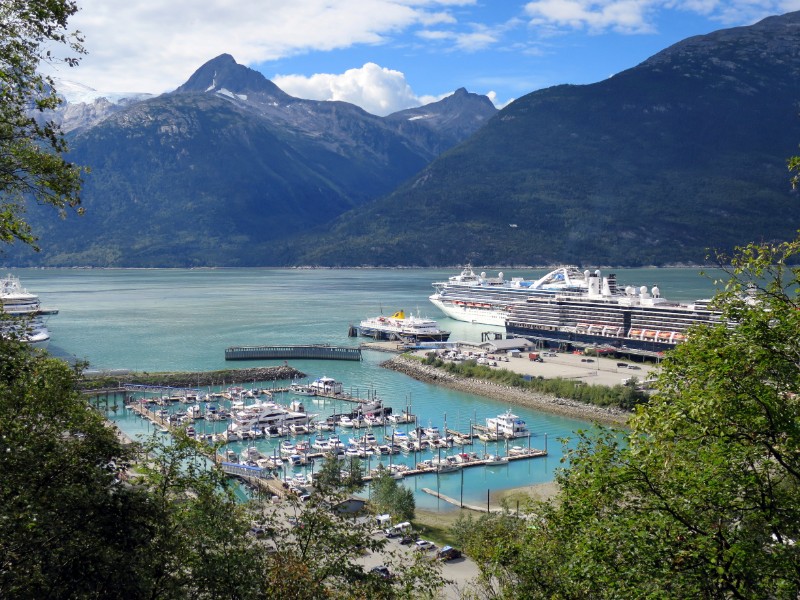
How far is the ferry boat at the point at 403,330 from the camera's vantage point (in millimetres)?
55062

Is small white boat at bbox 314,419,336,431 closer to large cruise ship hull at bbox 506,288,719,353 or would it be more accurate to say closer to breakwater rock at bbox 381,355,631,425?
breakwater rock at bbox 381,355,631,425

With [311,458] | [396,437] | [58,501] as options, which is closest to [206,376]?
[396,437]

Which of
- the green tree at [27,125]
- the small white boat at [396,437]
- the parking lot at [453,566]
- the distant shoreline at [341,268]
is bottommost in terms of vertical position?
the small white boat at [396,437]

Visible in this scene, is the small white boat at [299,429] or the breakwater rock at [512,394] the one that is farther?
the breakwater rock at [512,394]

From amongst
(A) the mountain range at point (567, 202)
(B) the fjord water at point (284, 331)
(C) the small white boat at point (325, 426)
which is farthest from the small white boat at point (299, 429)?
(A) the mountain range at point (567, 202)

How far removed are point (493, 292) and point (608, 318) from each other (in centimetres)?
1978

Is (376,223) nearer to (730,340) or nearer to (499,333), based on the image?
(499,333)

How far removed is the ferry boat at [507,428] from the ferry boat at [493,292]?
29793 millimetres

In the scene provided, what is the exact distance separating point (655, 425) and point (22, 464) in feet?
16.4

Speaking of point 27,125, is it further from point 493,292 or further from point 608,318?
point 493,292

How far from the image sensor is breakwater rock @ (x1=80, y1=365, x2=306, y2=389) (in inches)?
1511

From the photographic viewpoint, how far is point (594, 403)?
103ft

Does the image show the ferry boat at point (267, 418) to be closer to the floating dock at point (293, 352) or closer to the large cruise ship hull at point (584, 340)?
the floating dock at point (293, 352)

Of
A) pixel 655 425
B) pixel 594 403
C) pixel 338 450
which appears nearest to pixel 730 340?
pixel 655 425
